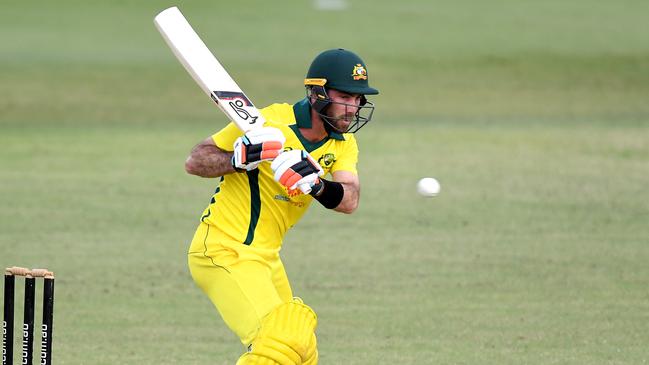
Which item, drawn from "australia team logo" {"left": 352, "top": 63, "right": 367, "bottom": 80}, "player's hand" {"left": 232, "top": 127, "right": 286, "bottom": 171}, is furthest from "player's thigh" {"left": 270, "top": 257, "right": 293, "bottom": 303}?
"australia team logo" {"left": 352, "top": 63, "right": 367, "bottom": 80}

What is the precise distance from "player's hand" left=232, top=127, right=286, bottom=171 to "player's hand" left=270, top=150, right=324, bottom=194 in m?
0.05

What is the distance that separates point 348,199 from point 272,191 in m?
0.37

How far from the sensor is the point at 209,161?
5527mm

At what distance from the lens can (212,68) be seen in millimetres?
5910

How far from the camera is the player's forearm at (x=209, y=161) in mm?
5508

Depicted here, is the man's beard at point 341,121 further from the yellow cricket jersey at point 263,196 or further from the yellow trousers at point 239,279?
the yellow trousers at point 239,279

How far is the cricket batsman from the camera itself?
530cm

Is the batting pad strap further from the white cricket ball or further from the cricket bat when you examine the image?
the white cricket ball

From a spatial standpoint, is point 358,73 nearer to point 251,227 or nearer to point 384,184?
point 251,227

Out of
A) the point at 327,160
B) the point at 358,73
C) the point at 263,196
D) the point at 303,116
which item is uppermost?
the point at 358,73

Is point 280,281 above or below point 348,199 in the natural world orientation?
below

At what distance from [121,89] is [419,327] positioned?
15.5 m

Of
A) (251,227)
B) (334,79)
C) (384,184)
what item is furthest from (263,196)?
(384,184)

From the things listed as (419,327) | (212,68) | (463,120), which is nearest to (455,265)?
(419,327)
